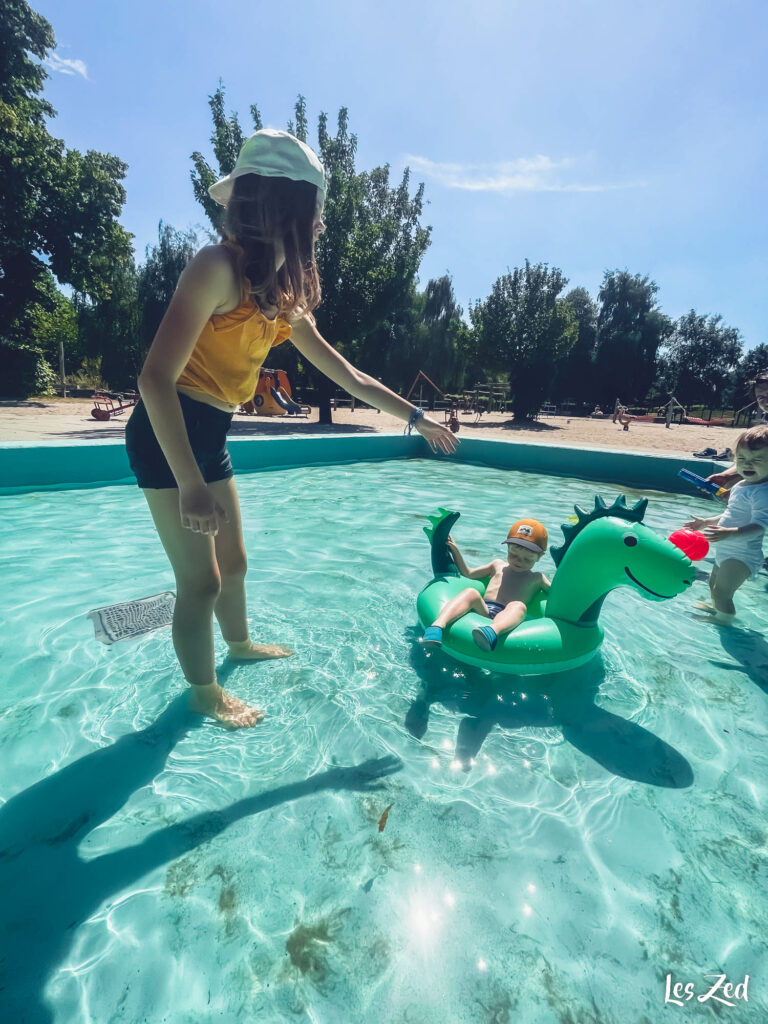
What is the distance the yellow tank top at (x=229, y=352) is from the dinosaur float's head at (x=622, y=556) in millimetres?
1614

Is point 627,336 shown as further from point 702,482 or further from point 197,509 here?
point 197,509

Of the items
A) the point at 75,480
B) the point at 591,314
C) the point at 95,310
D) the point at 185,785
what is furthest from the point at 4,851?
the point at 591,314

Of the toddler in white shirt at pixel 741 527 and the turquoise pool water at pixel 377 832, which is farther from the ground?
the toddler in white shirt at pixel 741 527

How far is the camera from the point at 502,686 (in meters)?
2.59

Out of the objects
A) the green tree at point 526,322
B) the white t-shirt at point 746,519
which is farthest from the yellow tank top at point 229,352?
the green tree at point 526,322

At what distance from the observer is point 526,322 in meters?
20.3

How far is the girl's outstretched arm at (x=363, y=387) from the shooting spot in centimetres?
215

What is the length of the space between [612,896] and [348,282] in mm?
14833

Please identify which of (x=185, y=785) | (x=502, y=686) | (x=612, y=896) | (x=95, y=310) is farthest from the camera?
(x=95, y=310)

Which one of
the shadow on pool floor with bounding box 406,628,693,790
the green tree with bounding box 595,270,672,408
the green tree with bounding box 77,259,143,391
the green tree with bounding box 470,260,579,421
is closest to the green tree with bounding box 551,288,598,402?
the green tree with bounding box 595,270,672,408

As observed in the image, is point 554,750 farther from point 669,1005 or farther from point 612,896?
point 669,1005

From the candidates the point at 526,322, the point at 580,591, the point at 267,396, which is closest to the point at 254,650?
the point at 580,591

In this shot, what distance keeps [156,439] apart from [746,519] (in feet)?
11.2

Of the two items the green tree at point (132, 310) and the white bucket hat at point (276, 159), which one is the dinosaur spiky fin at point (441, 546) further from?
the green tree at point (132, 310)
